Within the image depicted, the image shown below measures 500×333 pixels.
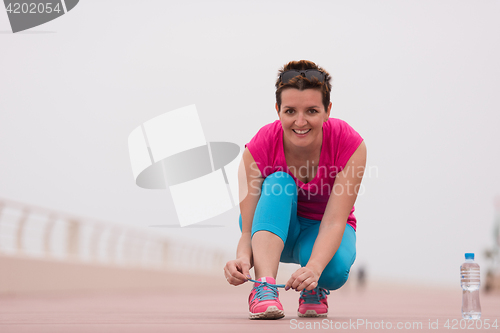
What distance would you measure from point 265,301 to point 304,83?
97cm

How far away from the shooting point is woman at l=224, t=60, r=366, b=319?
2.63 metres

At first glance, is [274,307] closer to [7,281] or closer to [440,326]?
[440,326]

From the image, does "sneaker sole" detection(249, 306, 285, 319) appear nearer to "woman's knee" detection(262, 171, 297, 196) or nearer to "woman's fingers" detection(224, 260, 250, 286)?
"woman's fingers" detection(224, 260, 250, 286)

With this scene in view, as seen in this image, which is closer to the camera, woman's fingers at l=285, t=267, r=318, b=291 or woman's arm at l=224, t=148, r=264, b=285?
woman's fingers at l=285, t=267, r=318, b=291

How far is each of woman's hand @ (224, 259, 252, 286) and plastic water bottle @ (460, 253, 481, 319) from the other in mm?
1108

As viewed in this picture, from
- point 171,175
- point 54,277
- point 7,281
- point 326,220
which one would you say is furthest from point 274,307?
point 171,175

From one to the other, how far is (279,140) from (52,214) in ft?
16.2

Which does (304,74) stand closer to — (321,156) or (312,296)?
(321,156)

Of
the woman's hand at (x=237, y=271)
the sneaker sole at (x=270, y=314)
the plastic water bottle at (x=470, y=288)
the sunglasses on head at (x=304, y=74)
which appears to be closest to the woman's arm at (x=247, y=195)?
the woman's hand at (x=237, y=271)

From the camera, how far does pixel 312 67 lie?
2.82 metres

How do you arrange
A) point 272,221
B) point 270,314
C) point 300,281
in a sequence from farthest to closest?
1. point 272,221
2. point 270,314
3. point 300,281

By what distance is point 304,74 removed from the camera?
2.75m

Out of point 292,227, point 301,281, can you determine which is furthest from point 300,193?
point 301,281

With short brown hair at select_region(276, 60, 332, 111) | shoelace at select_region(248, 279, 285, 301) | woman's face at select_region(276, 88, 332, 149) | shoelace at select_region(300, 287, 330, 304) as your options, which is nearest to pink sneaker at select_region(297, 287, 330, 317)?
shoelace at select_region(300, 287, 330, 304)
